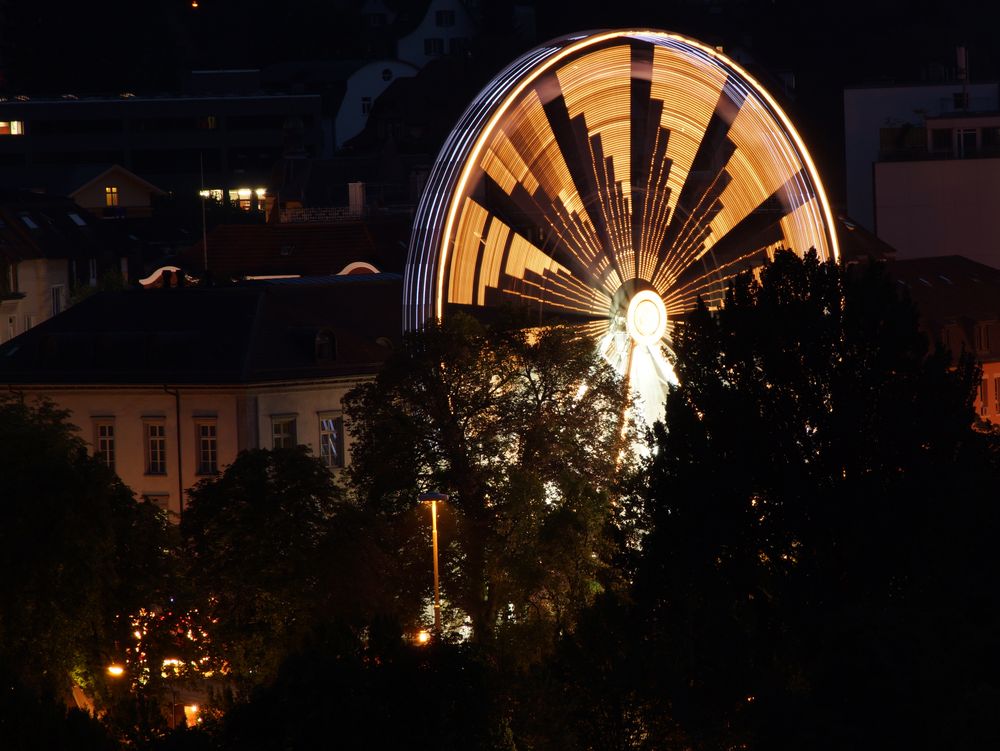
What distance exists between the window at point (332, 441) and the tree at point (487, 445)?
20.8 metres

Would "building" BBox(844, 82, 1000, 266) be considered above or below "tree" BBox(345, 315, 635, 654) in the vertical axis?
above

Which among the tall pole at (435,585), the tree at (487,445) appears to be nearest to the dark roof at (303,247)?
the tree at (487,445)

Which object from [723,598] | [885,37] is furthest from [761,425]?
[885,37]

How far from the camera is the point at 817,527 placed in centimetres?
4094

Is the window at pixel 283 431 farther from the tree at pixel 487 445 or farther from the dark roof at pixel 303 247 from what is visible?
the tree at pixel 487 445

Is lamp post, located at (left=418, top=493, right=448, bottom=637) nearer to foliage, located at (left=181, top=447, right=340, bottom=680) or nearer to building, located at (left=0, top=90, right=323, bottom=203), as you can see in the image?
foliage, located at (left=181, top=447, right=340, bottom=680)

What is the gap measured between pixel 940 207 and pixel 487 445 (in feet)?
189

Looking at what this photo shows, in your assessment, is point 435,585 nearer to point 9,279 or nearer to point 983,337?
point 983,337

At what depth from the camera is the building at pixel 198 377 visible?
75.2m

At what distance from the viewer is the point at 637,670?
39.0 m

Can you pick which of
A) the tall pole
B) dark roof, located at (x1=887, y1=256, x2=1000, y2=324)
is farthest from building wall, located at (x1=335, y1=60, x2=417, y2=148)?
the tall pole

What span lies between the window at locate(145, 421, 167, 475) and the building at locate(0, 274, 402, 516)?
0.09ft

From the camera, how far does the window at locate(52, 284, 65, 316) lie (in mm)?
122625

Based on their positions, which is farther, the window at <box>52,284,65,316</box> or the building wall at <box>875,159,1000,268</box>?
the window at <box>52,284,65,316</box>
